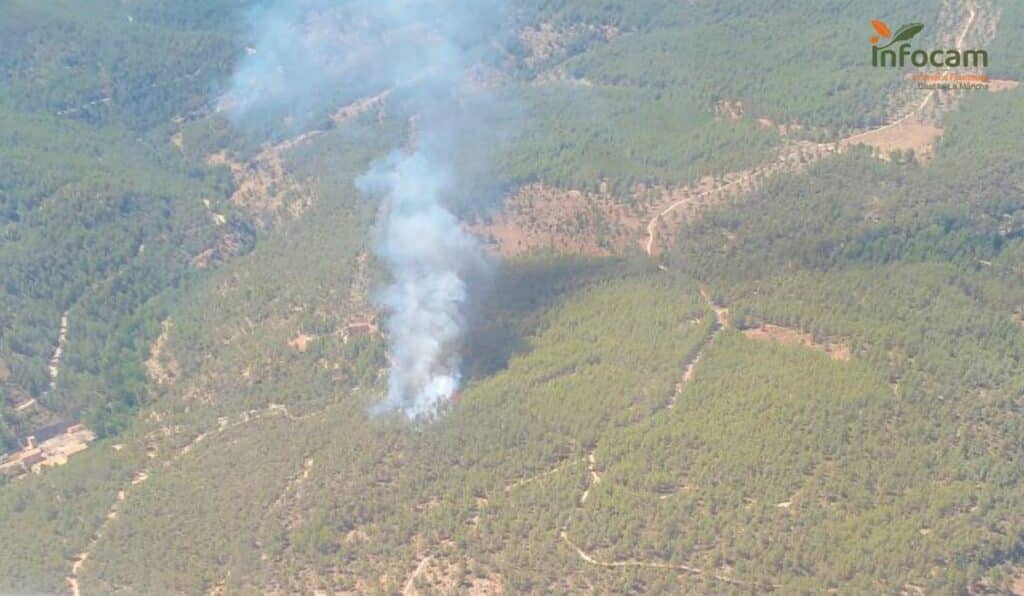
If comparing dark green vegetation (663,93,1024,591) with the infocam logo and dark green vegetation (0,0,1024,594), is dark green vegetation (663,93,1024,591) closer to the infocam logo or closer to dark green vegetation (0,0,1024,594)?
dark green vegetation (0,0,1024,594)

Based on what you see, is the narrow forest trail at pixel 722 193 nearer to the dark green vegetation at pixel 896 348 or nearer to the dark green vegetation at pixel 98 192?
the dark green vegetation at pixel 896 348

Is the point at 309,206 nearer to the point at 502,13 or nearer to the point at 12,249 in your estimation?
the point at 12,249

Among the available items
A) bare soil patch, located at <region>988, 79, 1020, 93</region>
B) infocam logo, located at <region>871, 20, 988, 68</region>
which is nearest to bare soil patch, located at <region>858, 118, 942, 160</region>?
bare soil patch, located at <region>988, 79, 1020, 93</region>

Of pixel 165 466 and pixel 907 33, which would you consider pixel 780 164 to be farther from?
pixel 165 466

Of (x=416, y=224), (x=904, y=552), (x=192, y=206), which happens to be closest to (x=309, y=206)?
(x=192, y=206)

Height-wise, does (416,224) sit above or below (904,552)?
above

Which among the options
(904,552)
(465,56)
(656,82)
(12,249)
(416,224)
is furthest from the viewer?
(465,56)

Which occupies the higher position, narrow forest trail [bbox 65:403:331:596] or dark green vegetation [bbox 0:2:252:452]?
dark green vegetation [bbox 0:2:252:452]
